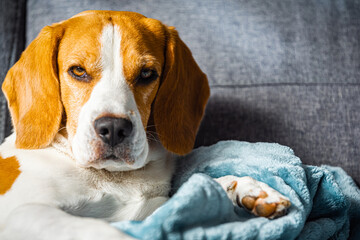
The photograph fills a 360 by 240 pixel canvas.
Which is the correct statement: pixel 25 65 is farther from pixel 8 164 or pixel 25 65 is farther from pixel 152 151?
pixel 152 151

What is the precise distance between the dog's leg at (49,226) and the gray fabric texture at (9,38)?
1.11 meters

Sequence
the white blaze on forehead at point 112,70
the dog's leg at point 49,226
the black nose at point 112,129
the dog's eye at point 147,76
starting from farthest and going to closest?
the dog's eye at point 147,76 < the white blaze on forehead at point 112,70 < the black nose at point 112,129 < the dog's leg at point 49,226

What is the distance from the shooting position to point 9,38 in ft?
7.27

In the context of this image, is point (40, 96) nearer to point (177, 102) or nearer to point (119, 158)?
point (119, 158)

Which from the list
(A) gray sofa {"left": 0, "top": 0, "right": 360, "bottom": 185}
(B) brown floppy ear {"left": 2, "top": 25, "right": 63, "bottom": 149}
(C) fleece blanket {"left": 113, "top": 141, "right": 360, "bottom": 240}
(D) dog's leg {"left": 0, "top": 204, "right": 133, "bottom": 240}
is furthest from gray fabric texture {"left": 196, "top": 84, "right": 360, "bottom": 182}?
(D) dog's leg {"left": 0, "top": 204, "right": 133, "bottom": 240}

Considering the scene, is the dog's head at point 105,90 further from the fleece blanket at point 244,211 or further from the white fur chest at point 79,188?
the fleece blanket at point 244,211

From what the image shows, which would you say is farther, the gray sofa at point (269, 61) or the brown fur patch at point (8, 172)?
the gray sofa at point (269, 61)

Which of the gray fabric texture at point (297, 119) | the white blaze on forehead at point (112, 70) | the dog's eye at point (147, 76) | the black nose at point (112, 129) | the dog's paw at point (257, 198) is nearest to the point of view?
the dog's paw at point (257, 198)

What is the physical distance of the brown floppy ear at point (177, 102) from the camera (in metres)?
1.60

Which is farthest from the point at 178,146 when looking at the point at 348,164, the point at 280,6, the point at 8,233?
the point at 280,6

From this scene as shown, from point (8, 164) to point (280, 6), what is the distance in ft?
5.67

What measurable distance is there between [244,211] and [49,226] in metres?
0.59

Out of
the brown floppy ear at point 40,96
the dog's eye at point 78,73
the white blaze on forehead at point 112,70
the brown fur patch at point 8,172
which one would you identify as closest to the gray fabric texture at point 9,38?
the brown floppy ear at point 40,96

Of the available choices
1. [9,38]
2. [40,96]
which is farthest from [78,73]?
[9,38]
